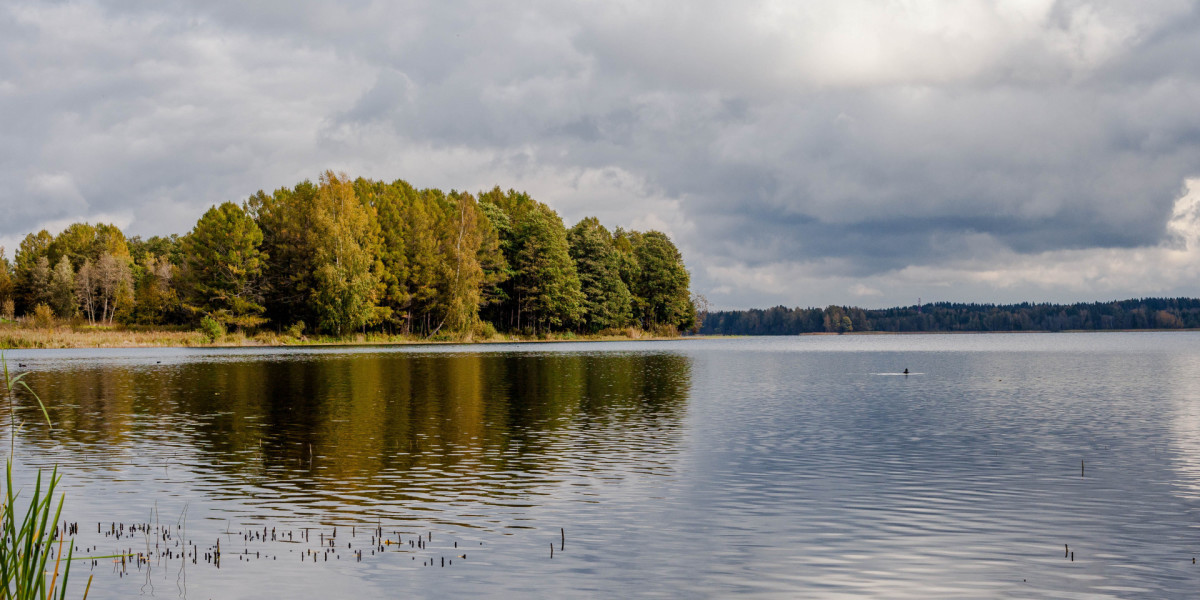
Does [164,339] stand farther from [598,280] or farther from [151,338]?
[598,280]

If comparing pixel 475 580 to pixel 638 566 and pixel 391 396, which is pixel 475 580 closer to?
pixel 638 566

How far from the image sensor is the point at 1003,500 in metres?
19.5

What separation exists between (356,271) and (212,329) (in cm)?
2188

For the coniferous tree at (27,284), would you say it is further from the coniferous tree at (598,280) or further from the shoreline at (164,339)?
the coniferous tree at (598,280)

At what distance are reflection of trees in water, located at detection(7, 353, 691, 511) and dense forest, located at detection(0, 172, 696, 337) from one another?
65510mm

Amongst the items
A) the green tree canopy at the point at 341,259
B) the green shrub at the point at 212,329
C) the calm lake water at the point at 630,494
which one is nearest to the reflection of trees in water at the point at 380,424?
the calm lake water at the point at 630,494

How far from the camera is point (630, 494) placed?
2011 centimetres

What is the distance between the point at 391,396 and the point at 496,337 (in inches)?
4072

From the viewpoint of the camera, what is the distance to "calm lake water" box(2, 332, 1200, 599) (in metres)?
13.6

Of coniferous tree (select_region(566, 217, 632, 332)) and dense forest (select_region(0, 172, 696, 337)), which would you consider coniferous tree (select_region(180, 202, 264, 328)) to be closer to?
dense forest (select_region(0, 172, 696, 337))

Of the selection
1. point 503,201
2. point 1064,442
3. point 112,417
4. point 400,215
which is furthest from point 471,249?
point 1064,442

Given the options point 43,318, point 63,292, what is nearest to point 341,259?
point 43,318

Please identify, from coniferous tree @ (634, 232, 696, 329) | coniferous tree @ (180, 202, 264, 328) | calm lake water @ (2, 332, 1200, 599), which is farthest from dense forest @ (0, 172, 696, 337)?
calm lake water @ (2, 332, 1200, 599)

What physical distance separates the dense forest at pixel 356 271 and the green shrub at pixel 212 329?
0.31 m
